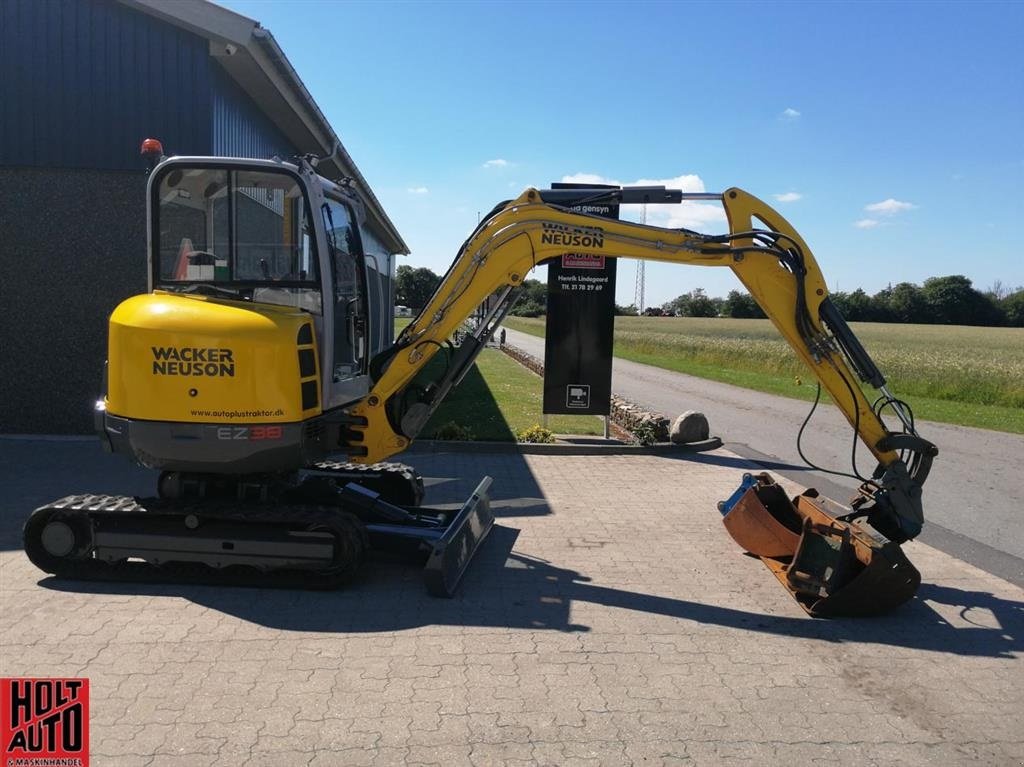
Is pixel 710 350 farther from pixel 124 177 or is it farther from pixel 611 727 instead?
pixel 611 727

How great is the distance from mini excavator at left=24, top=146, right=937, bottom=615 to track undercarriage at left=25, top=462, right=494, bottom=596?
14 millimetres

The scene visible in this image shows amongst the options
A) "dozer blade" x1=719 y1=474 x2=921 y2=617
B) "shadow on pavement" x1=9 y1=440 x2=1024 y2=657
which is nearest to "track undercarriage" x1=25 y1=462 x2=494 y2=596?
"shadow on pavement" x1=9 y1=440 x2=1024 y2=657

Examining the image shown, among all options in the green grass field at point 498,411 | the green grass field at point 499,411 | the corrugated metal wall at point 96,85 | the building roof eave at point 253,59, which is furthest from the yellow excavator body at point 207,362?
the corrugated metal wall at point 96,85

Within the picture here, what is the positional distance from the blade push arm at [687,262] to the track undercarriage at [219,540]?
91cm

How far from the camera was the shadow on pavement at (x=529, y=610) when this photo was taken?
4758mm

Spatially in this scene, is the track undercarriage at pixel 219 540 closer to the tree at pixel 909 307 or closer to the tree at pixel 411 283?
the tree at pixel 411 283

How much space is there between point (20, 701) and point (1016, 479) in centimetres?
1134

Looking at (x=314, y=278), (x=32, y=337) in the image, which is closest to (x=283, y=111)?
(x=32, y=337)

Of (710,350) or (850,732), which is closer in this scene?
(850,732)

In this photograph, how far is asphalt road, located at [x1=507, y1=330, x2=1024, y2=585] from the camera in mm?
7312

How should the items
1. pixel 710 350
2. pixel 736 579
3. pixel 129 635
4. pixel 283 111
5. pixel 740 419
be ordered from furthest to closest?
pixel 710 350
pixel 740 419
pixel 283 111
pixel 736 579
pixel 129 635

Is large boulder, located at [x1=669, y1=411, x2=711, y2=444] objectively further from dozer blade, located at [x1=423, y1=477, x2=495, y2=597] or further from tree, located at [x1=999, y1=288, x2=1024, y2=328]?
tree, located at [x1=999, y1=288, x2=1024, y2=328]

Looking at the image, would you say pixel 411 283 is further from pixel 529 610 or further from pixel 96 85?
pixel 529 610

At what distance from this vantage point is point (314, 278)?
528cm
